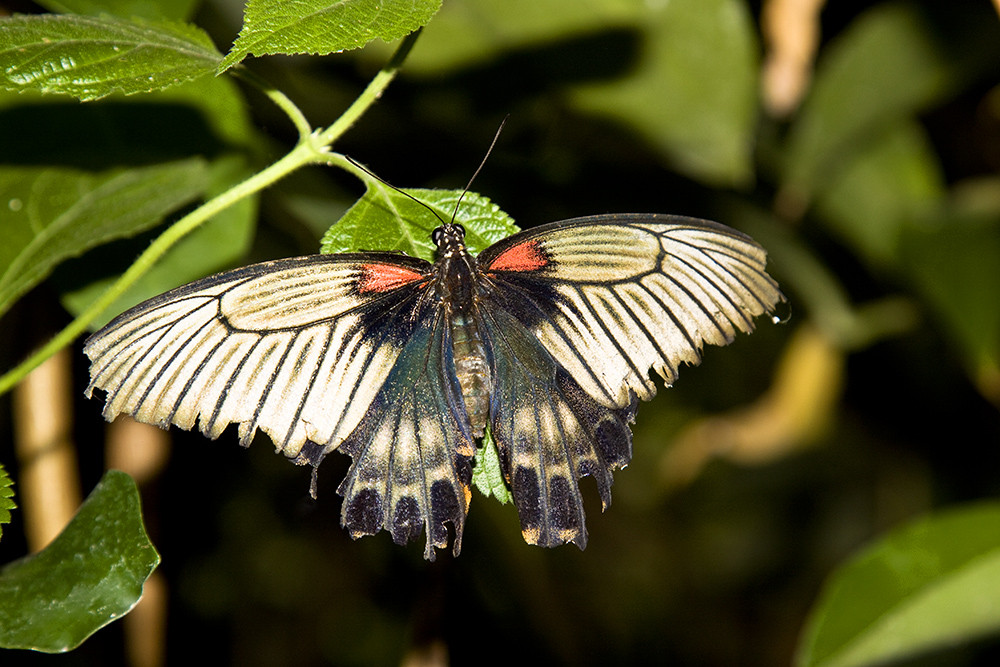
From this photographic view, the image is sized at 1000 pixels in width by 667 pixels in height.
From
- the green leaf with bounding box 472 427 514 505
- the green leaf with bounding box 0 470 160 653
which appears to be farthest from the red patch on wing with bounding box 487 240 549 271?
the green leaf with bounding box 0 470 160 653

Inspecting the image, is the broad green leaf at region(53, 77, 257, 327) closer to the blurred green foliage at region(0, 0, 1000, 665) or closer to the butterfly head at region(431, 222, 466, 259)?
the blurred green foliage at region(0, 0, 1000, 665)

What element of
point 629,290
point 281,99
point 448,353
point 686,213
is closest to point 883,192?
point 686,213

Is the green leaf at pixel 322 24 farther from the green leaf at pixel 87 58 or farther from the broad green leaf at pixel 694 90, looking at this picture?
the broad green leaf at pixel 694 90

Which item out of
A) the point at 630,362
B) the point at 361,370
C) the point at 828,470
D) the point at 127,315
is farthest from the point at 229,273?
the point at 828,470

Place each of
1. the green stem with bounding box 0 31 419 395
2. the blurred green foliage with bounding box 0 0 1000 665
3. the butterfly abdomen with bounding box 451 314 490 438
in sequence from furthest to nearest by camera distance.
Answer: the blurred green foliage with bounding box 0 0 1000 665
the butterfly abdomen with bounding box 451 314 490 438
the green stem with bounding box 0 31 419 395

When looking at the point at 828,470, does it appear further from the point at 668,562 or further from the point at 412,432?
the point at 412,432

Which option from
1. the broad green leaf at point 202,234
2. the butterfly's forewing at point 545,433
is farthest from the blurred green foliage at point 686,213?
the butterfly's forewing at point 545,433

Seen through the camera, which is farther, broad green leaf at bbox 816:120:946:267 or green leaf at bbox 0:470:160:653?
broad green leaf at bbox 816:120:946:267
